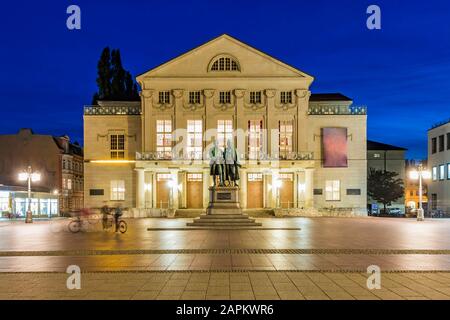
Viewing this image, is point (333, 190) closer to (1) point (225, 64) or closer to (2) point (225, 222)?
(1) point (225, 64)

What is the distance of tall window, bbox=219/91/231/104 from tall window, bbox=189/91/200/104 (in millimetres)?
2368

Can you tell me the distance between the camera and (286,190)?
5600 centimetres

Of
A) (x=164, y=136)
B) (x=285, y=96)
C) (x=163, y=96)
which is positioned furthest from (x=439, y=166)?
(x=163, y=96)

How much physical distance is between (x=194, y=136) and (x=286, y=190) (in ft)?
37.4

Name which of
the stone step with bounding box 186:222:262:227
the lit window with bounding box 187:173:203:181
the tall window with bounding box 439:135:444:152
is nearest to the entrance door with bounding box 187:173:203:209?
the lit window with bounding box 187:173:203:181

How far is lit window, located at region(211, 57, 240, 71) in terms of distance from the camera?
5625 cm

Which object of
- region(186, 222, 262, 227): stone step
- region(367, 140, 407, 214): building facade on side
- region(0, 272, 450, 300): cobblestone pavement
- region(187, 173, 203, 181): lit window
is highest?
region(367, 140, 407, 214): building facade on side

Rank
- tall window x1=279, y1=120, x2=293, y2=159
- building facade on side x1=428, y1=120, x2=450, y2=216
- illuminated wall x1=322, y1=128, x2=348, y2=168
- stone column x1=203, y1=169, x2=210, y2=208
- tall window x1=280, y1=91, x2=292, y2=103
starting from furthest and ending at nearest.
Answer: building facade on side x1=428, y1=120, x2=450, y2=216 < illuminated wall x1=322, y1=128, x2=348, y2=168 < tall window x1=280, y1=91, x2=292, y2=103 < tall window x1=279, y1=120, x2=293, y2=159 < stone column x1=203, y1=169, x2=210, y2=208

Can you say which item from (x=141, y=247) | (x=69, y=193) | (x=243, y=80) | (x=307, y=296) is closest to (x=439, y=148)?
(x=243, y=80)

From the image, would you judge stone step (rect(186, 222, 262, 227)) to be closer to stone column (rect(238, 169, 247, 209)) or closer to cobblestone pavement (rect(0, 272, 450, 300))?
cobblestone pavement (rect(0, 272, 450, 300))

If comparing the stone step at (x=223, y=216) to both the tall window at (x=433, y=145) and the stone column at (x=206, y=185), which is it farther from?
the tall window at (x=433, y=145)

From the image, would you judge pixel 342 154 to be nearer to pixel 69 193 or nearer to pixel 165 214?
pixel 165 214

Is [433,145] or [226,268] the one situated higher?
[433,145]
